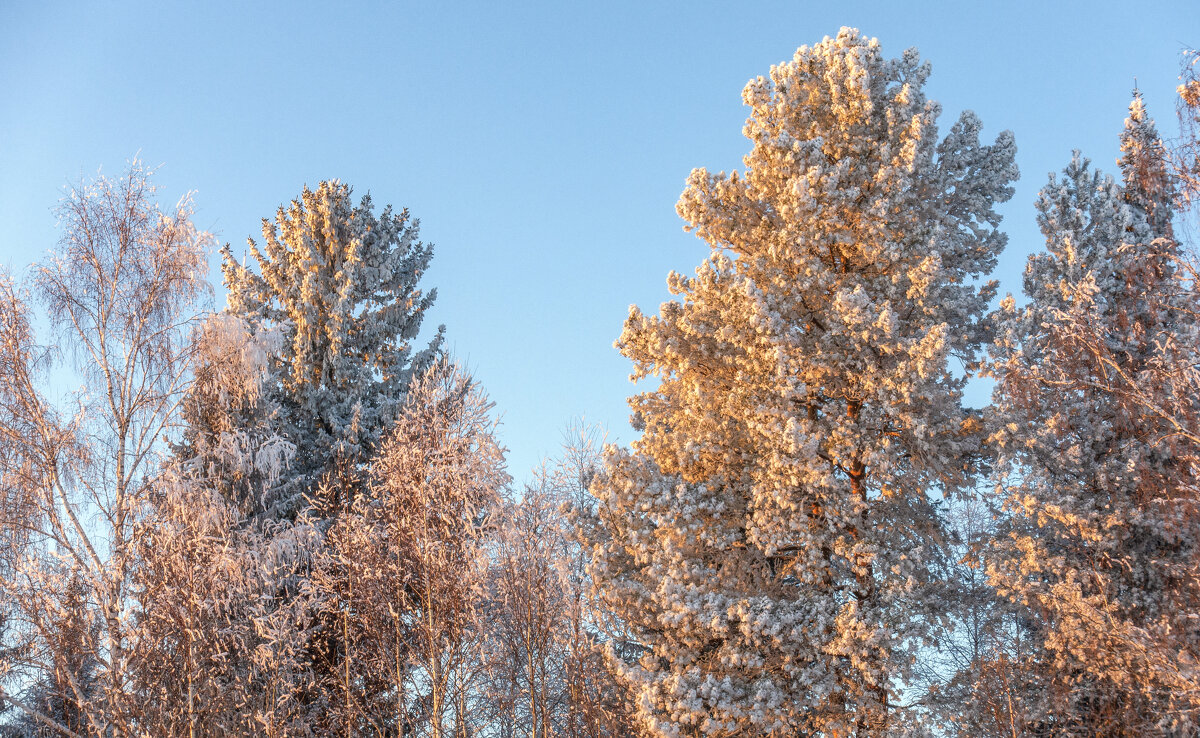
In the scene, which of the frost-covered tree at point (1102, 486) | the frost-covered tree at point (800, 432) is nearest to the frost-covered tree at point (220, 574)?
the frost-covered tree at point (800, 432)

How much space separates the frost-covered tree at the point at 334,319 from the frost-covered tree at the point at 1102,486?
40.4 ft

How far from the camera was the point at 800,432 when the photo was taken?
1173cm

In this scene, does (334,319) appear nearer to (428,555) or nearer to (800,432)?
(428,555)

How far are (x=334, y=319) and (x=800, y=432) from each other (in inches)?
467

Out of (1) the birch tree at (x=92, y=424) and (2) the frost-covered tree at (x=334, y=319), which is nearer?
(1) the birch tree at (x=92, y=424)

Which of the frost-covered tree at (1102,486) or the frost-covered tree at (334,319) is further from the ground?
the frost-covered tree at (334,319)

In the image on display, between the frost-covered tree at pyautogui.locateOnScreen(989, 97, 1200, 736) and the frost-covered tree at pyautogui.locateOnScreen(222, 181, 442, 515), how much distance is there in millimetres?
12326

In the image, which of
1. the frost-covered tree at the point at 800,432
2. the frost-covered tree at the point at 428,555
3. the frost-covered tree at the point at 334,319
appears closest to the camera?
the frost-covered tree at the point at 800,432

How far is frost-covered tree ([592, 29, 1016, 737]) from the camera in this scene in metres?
11.5

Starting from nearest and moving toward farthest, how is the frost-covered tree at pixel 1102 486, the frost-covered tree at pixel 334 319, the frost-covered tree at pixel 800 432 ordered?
the frost-covered tree at pixel 800 432
the frost-covered tree at pixel 1102 486
the frost-covered tree at pixel 334 319

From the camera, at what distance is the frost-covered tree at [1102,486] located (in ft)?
39.6

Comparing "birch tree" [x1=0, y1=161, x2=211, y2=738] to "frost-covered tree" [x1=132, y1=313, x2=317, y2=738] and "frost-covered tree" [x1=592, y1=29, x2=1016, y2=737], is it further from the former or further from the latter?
"frost-covered tree" [x1=592, y1=29, x2=1016, y2=737]

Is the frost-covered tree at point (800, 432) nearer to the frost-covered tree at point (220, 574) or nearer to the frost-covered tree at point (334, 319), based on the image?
the frost-covered tree at point (220, 574)

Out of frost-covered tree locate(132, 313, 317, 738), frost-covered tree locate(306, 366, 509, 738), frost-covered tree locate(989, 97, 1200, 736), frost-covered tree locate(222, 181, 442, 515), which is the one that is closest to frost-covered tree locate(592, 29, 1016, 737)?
frost-covered tree locate(989, 97, 1200, 736)
